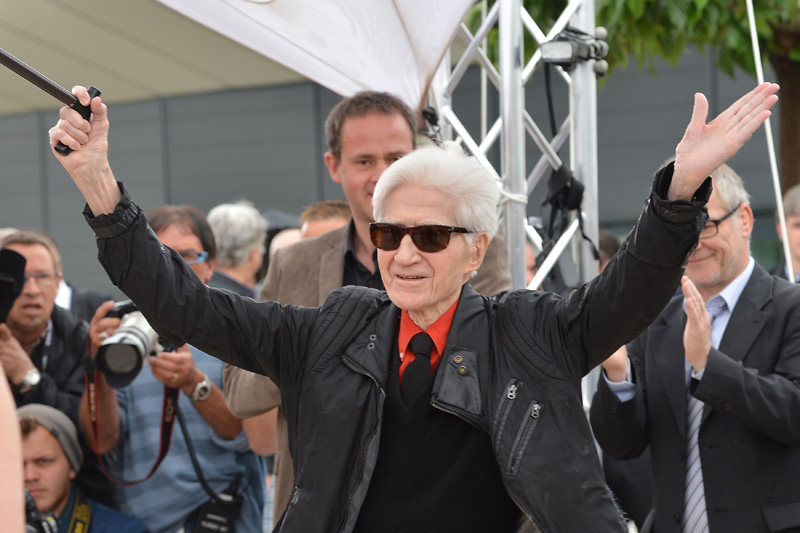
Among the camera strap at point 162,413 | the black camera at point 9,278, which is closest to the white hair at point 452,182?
the camera strap at point 162,413

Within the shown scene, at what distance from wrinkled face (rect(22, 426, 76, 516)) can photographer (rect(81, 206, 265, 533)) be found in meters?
0.14

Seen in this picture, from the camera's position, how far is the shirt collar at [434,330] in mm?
2305

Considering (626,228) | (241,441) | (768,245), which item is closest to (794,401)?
(241,441)

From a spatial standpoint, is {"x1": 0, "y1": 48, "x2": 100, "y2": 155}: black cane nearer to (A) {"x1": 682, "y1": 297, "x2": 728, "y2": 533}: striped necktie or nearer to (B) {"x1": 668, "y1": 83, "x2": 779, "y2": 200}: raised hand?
(B) {"x1": 668, "y1": 83, "x2": 779, "y2": 200}: raised hand

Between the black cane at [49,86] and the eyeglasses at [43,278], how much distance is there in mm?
2013

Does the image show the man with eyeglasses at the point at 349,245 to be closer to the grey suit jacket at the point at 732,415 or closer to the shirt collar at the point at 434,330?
the grey suit jacket at the point at 732,415

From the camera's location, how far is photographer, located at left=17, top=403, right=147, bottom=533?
12.1 feet

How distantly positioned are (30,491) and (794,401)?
2657mm

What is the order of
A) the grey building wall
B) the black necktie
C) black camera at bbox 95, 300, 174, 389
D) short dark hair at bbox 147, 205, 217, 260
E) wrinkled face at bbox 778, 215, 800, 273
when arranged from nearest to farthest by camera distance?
the black necktie, black camera at bbox 95, 300, 174, 389, short dark hair at bbox 147, 205, 217, 260, wrinkled face at bbox 778, 215, 800, 273, the grey building wall

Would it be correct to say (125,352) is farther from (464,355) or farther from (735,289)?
(735,289)

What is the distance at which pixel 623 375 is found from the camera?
10.3ft

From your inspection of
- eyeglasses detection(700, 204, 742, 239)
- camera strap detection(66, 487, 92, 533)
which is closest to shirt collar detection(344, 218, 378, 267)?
eyeglasses detection(700, 204, 742, 239)

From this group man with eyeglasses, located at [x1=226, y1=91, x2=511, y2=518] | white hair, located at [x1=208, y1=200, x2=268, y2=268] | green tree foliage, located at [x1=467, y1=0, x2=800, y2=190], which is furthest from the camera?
green tree foliage, located at [x1=467, y1=0, x2=800, y2=190]

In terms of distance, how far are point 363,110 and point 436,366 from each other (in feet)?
4.01
